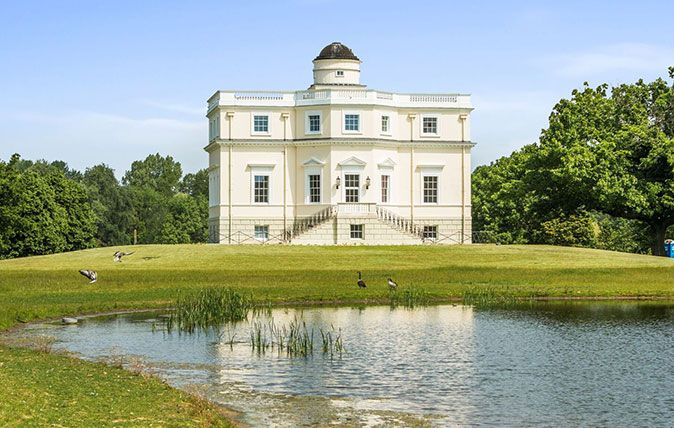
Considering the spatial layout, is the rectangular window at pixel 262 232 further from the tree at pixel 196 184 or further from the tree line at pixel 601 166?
the tree at pixel 196 184

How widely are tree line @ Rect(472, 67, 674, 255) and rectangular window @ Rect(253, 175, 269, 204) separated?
18354 mm

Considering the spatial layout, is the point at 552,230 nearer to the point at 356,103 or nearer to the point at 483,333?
the point at 356,103

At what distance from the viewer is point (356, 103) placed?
262 ft

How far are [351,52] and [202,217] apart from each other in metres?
58.5

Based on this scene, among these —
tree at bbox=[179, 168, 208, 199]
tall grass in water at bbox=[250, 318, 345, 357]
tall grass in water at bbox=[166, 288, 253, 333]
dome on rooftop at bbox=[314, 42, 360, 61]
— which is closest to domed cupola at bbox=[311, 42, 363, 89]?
dome on rooftop at bbox=[314, 42, 360, 61]

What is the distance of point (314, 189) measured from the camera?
3177 inches

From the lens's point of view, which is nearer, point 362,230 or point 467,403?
point 467,403

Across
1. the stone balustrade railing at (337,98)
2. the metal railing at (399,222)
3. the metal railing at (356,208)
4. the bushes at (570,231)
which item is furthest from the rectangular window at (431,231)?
the stone balustrade railing at (337,98)

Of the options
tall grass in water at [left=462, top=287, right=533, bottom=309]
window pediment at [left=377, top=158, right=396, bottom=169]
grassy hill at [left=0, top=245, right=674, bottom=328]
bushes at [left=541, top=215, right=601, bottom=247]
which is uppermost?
window pediment at [left=377, top=158, right=396, bottom=169]

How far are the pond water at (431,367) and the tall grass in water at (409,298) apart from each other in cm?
395

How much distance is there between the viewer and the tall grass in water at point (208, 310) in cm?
3728

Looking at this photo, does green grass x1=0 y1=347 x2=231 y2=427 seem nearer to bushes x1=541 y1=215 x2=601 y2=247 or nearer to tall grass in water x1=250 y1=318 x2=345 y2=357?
tall grass in water x1=250 y1=318 x2=345 y2=357

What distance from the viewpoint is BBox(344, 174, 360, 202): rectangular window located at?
7988 centimetres

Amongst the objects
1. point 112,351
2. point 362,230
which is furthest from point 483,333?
point 362,230
